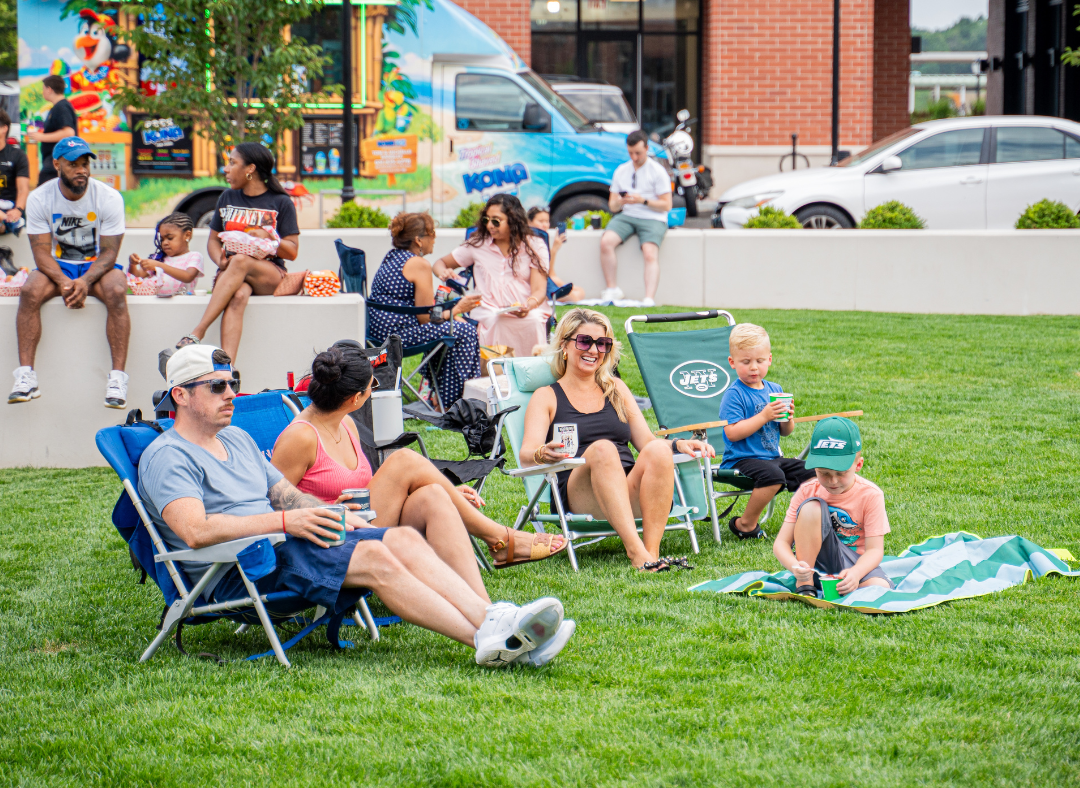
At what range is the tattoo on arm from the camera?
4062 mm

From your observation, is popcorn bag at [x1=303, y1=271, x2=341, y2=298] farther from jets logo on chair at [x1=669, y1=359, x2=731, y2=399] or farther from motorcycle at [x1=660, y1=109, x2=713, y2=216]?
motorcycle at [x1=660, y1=109, x2=713, y2=216]

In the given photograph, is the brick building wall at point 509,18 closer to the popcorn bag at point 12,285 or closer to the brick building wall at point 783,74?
the brick building wall at point 783,74

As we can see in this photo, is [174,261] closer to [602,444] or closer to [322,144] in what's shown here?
[602,444]

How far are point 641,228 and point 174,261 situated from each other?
4.74 meters

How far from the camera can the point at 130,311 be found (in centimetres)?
704

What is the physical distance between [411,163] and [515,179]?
127 centimetres

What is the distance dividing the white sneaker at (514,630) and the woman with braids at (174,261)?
4590mm

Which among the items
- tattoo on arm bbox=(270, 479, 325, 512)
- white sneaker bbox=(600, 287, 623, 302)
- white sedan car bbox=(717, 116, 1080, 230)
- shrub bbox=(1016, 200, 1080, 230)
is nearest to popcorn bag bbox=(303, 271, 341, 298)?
tattoo on arm bbox=(270, 479, 325, 512)

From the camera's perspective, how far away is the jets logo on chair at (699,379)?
6.03 m

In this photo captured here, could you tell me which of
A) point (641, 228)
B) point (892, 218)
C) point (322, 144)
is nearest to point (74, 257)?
point (641, 228)

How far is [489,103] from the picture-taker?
13.7 m

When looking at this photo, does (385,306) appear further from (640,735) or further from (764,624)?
(640,735)

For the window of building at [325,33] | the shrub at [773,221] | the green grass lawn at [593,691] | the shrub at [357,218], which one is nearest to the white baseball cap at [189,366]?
the green grass lawn at [593,691]

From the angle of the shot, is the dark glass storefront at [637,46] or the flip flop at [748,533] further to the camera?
the dark glass storefront at [637,46]
